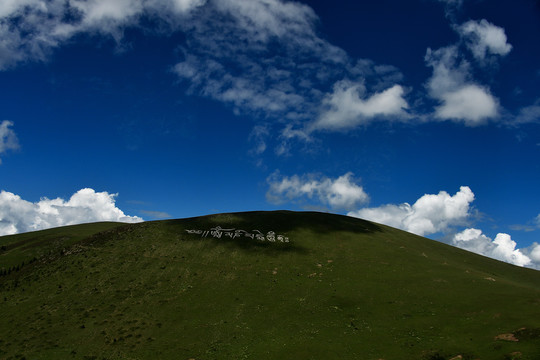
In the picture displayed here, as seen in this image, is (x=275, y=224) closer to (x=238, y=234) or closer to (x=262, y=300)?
(x=238, y=234)

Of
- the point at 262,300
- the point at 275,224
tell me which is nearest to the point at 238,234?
the point at 275,224

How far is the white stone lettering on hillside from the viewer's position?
95.4m

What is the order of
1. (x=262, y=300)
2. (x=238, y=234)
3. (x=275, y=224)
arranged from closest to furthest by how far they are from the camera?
1. (x=262, y=300)
2. (x=238, y=234)
3. (x=275, y=224)

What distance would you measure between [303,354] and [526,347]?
26.5m

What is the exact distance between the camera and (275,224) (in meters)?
107

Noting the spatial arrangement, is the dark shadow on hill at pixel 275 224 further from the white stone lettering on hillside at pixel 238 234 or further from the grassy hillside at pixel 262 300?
the white stone lettering on hillside at pixel 238 234

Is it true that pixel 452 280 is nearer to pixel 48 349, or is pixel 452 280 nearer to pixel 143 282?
pixel 143 282

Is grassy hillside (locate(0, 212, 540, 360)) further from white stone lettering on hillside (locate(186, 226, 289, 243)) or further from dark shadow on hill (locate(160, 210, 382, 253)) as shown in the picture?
dark shadow on hill (locate(160, 210, 382, 253))

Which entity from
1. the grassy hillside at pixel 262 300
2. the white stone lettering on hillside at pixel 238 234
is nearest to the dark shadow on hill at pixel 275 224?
the grassy hillside at pixel 262 300

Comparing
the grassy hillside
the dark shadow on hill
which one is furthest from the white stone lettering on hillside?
the dark shadow on hill

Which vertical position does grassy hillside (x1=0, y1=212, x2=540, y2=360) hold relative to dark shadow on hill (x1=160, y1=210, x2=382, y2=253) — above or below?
below

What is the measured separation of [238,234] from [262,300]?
36.5 m

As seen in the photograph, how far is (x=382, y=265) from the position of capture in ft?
256

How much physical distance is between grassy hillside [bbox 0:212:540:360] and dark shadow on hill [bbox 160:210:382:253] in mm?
958
